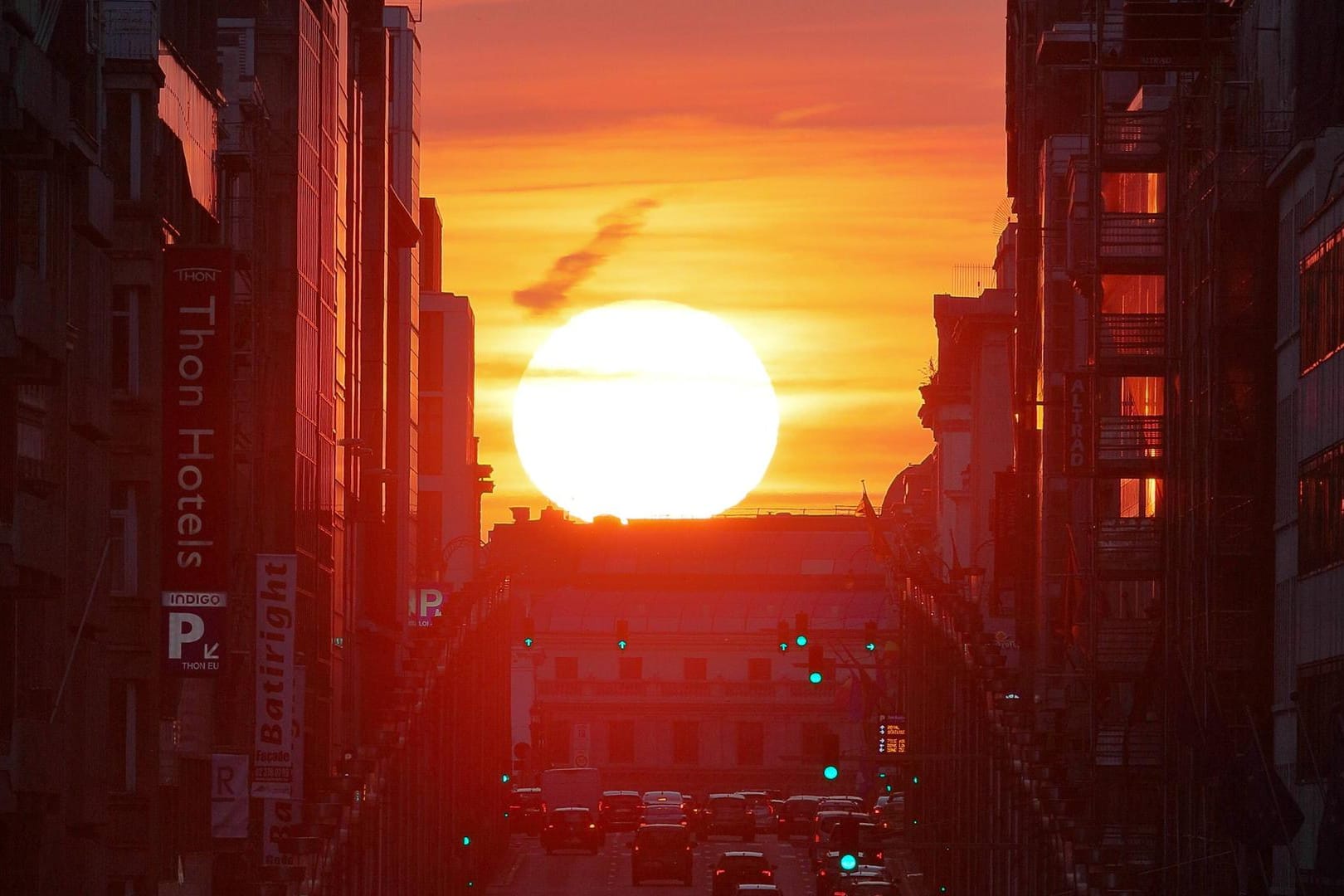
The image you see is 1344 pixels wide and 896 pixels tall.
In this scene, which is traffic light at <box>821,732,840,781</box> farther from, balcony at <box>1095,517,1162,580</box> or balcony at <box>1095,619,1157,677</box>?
balcony at <box>1095,517,1162,580</box>

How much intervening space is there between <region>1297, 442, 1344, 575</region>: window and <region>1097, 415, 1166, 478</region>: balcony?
22267 mm

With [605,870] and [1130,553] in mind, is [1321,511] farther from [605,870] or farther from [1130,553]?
[605,870]

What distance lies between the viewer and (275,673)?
7088 cm

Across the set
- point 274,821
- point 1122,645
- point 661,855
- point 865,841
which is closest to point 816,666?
point 865,841

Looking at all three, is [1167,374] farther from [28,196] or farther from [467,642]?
[28,196]

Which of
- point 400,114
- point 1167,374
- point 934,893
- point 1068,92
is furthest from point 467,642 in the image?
point 400,114

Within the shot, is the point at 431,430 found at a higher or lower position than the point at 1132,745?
higher

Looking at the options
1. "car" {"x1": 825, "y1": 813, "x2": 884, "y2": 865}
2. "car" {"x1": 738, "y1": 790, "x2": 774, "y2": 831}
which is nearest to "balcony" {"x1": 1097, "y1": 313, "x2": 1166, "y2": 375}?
"car" {"x1": 825, "y1": 813, "x2": 884, "y2": 865}

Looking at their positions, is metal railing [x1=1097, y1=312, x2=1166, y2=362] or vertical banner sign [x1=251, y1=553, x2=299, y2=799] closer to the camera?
vertical banner sign [x1=251, y1=553, x2=299, y2=799]

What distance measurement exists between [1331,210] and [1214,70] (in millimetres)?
17992

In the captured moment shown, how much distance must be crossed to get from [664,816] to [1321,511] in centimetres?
5481

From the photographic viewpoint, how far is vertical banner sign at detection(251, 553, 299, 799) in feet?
232

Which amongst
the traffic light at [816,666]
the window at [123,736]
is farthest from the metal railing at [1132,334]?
the window at [123,736]

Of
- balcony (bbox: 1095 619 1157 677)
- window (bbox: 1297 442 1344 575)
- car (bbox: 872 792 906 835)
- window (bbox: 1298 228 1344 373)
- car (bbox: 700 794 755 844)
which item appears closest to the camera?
window (bbox: 1298 228 1344 373)
